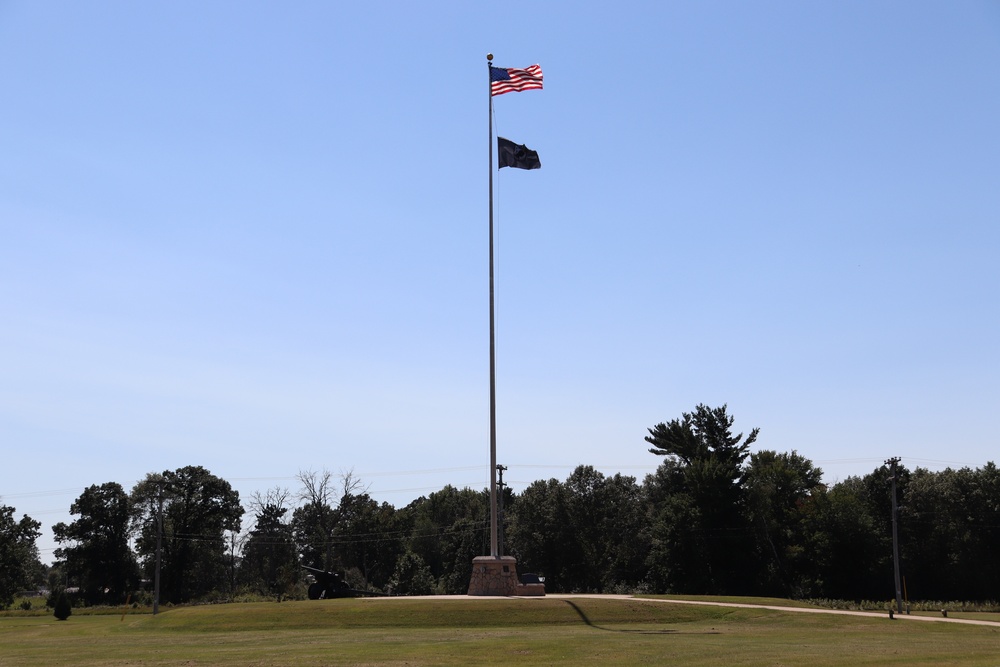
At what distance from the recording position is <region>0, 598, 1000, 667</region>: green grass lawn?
2409 cm

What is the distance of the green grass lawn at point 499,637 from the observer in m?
24.1

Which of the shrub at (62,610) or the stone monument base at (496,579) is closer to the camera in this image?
the stone monument base at (496,579)

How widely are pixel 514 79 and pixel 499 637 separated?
2432 cm

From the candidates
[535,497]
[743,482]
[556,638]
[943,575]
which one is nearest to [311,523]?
[535,497]

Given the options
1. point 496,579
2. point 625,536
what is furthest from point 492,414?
point 625,536

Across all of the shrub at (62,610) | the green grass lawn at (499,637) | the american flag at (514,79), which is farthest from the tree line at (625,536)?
the american flag at (514,79)

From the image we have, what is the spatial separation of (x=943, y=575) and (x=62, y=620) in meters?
64.1

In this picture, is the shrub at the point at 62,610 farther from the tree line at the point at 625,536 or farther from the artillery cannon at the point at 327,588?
the artillery cannon at the point at 327,588

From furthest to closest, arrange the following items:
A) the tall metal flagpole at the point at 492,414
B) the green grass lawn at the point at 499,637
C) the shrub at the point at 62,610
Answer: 1. the shrub at the point at 62,610
2. the tall metal flagpole at the point at 492,414
3. the green grass lawn at the point at 499,637

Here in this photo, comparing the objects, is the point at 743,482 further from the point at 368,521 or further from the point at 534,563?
the point at 368,521

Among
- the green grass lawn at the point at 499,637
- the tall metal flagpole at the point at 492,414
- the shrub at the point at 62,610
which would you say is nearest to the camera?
the green grass lawn at the point at 499,637

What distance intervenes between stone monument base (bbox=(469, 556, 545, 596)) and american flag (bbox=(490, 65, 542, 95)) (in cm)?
2098

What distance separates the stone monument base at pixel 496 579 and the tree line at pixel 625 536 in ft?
91.8

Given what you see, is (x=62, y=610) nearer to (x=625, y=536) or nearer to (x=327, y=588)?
(x=327, y=588)
